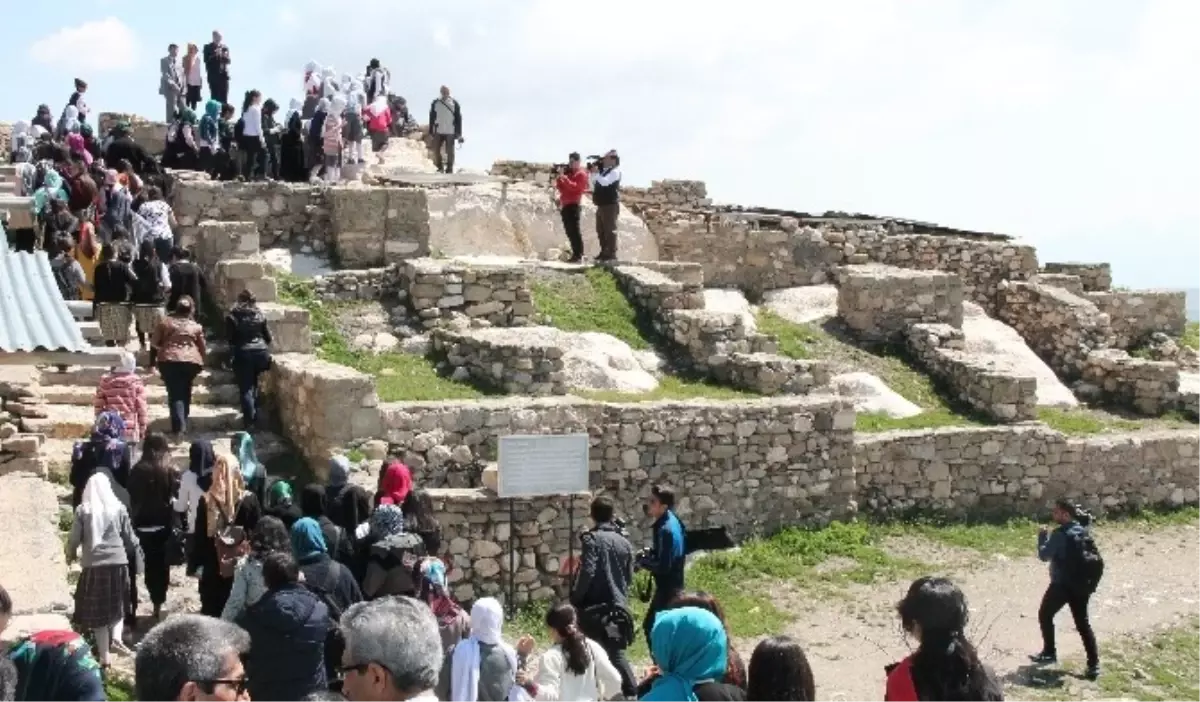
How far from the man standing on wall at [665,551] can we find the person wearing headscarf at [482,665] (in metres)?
2.98

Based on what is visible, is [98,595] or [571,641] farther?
[98,595]

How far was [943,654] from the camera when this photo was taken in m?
5.55

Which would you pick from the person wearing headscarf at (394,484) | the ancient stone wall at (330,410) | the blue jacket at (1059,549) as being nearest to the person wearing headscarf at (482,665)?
the person wearing headscarf at (394,484)

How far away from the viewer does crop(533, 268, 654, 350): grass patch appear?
688 inches

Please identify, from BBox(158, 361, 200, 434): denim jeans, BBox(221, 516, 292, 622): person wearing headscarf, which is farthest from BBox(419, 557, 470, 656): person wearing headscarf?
BBox(158, 361, 200, 434): denim jeans

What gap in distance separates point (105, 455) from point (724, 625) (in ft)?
18.5

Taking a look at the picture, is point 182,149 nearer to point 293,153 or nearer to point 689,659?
point 293,153

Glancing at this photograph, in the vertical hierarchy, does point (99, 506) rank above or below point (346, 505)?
above

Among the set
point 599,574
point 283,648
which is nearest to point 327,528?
point 599,574

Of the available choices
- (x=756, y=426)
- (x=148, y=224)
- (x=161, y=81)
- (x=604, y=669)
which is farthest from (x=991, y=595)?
(x=161, y=81)

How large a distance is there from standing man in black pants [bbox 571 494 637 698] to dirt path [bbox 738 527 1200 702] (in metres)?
2.50

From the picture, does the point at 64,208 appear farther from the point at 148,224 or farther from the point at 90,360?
the point at 90,360

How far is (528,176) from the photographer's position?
25188 millimetres

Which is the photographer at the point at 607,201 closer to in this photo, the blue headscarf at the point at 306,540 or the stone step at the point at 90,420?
the stone step at the point at 90,420
